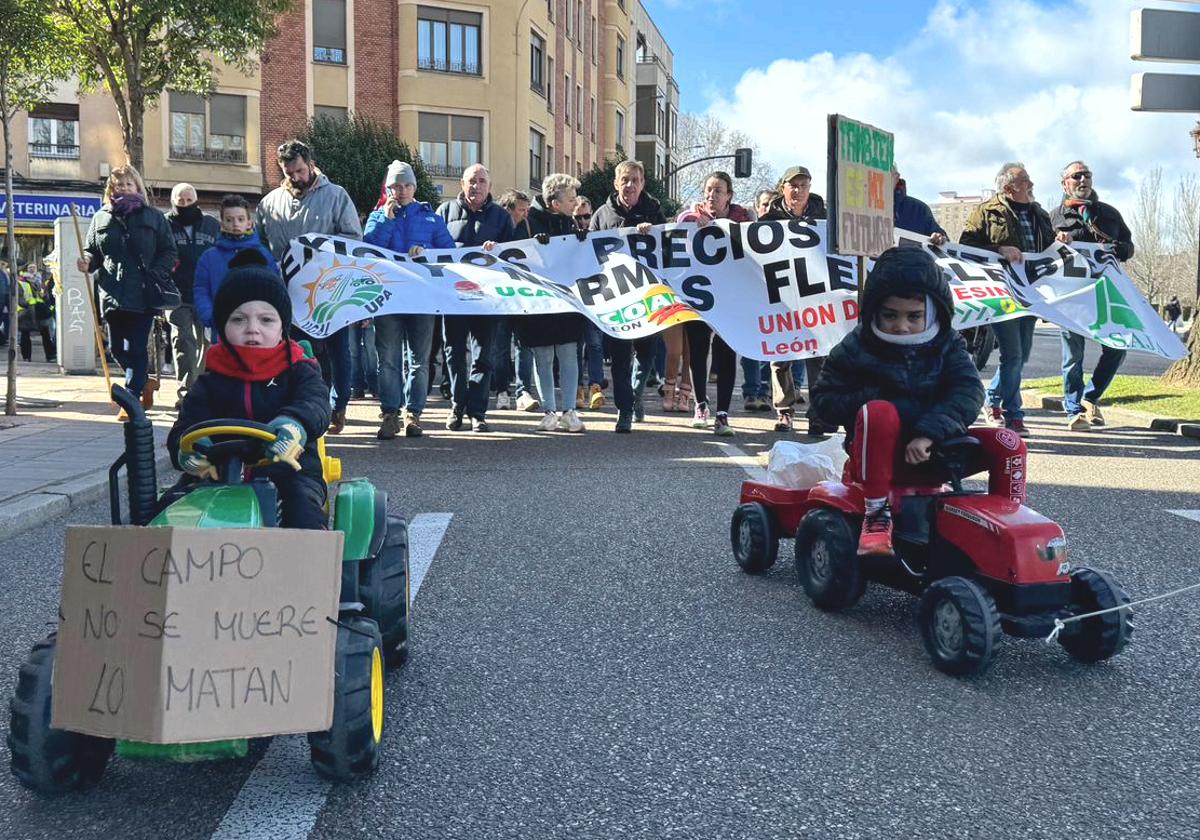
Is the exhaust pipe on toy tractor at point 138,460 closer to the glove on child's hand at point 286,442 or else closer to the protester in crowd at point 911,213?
the glove on child's hand at point 286,442

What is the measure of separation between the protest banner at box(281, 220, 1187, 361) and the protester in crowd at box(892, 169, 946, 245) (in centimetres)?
40

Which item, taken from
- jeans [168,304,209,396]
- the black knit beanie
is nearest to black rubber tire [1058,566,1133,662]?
the black knit beanie

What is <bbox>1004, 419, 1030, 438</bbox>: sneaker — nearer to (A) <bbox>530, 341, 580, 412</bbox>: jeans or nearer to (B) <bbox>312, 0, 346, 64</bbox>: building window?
(A) <bbox>530, 341, 580, 412</bbox>: jeans

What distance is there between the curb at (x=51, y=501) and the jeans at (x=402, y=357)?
2635 mm

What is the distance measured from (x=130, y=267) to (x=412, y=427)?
109 inches

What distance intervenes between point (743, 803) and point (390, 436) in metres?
7.52

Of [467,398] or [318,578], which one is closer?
[318,578]

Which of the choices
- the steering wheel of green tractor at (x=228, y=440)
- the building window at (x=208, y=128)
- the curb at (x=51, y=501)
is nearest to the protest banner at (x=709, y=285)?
the curb at (x=51, y=501)

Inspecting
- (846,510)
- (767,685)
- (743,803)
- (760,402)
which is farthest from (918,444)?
(760,402)

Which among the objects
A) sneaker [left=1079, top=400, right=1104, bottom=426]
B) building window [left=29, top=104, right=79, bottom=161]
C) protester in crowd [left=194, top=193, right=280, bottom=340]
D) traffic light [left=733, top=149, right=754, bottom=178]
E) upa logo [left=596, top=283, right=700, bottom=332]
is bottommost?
sneaker [left=1079, top=400, right=1104, bottom=426]

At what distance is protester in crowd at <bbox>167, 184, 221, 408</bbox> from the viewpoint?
1142cm

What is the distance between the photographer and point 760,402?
518 inches

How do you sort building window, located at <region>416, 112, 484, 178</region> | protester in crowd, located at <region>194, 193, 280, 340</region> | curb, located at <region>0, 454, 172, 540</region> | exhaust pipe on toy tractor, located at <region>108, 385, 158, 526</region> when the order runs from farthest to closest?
building window, located at <region>416, 112, 484, 178</region>, protester in crowd, located at <region>194, 193, 280, 340</region>, curb, located at <region>0, 454, 172, 540</region>, exhaust pipe on toy tractor, located at <region>108, 385, 158, 526</region>

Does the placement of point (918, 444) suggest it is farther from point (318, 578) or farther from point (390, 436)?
point (390, 436)
